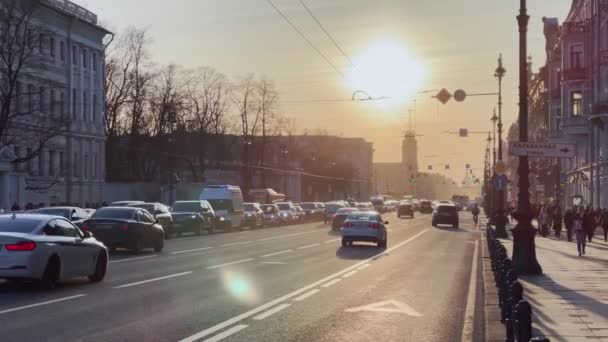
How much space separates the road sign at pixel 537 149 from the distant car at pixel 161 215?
977 inches

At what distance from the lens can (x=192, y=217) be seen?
46.8 meters

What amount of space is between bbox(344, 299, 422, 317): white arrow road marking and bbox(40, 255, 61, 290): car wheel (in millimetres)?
5732

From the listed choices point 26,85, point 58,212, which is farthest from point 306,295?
point 26,85

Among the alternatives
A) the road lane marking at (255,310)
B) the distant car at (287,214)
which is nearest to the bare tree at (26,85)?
the distant car at (287,214)

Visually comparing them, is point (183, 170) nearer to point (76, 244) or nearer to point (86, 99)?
point (86, 99)

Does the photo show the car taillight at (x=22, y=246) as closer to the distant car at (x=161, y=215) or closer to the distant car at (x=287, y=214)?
the distant car at (x=161, y=215)

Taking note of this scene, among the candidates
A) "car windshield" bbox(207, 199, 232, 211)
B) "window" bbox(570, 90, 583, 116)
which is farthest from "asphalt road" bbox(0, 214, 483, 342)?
"window" bbox(570, 90, 583, 116)

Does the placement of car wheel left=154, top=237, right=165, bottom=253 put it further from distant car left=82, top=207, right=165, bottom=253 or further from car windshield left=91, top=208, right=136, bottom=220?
car windshield left=91, top=208, right=136, bottom=220

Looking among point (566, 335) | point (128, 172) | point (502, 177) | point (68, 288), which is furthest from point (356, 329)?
point (128, 172)

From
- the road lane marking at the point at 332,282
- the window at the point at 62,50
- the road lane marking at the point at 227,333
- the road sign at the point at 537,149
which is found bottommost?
the road lane marking at the point at 332,282

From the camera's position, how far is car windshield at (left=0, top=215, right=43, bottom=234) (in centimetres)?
1720

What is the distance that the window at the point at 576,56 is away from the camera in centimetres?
6084

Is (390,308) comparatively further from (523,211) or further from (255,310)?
(523,211)

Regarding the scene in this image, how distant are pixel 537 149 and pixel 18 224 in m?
10.8
